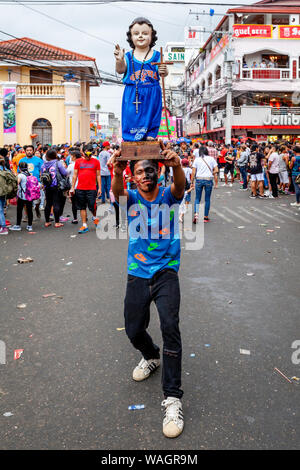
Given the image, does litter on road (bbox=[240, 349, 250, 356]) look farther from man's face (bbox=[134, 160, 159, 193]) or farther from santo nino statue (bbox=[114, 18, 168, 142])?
santo nino statue (bbox=[114, 18, 168, 142])

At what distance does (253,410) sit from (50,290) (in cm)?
354

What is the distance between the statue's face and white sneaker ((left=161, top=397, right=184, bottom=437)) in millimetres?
3348

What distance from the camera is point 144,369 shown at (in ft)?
11.8

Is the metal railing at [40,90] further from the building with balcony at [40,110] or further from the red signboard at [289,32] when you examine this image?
the red signboard at [289,32]

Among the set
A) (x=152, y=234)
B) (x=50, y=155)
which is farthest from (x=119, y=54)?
(x=50, y=155)

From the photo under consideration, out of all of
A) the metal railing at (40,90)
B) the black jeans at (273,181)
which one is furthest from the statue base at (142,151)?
the metal railing at (40,90)

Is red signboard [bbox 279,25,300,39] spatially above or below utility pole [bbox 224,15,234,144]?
above

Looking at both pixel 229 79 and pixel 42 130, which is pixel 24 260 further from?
pixel 229 79

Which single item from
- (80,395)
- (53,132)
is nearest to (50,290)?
(80,395)

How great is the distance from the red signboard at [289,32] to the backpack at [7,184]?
102ft

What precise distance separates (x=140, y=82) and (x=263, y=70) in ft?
108

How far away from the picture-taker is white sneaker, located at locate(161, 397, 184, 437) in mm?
2834

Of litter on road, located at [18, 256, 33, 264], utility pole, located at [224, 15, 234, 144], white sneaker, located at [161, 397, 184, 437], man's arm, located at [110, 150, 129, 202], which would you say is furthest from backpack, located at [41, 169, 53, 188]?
utility pole, located at [224, 15, 234, 144]

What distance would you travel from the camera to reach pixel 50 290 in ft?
19.4
